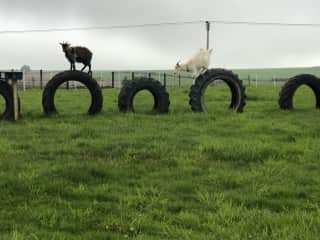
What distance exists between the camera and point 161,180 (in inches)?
340

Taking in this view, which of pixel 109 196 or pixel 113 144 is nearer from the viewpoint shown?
pixel 109 196

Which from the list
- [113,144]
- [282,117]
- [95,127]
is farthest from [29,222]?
[282,117]

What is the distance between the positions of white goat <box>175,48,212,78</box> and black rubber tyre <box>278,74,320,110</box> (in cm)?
910

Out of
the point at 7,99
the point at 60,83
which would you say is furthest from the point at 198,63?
the point at 7,99

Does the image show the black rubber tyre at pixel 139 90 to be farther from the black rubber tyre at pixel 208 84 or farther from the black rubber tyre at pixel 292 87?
the black rubber tyre at pixel 292 87

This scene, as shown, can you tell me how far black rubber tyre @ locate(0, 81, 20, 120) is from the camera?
16.2 metres

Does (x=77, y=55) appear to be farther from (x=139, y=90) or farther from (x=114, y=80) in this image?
(x=114, y=80)

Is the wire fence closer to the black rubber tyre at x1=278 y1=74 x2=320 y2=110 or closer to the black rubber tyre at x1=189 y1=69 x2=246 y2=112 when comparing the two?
the black rubber tyre at x1=189 y1=69 x2=246 y2=112

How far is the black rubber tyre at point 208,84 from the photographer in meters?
17.7

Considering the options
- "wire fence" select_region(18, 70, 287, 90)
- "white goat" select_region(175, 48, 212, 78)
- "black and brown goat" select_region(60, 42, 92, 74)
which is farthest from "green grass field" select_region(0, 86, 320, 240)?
"wire fence" select_region(18, 70, 287, 90)

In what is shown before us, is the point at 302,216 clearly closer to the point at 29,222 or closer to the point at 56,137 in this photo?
the point at 29,222

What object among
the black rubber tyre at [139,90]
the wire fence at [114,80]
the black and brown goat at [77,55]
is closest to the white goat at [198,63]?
the black and brown goat at [77,55]

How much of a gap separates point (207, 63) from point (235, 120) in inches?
512

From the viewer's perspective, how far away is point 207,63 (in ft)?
91.6
